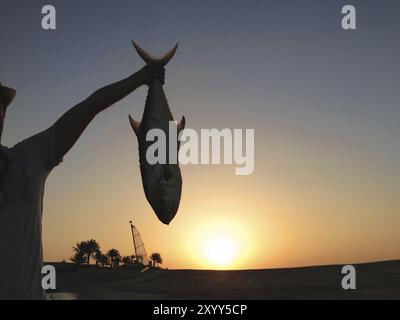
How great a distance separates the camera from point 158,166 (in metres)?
3.67

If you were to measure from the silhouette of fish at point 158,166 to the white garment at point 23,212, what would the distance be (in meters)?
0.77

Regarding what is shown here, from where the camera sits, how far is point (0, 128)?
235 centimetres

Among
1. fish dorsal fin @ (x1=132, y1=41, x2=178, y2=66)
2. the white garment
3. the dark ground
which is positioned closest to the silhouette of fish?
fish dorsal fin @ (x1=132, y1=41, x2=178, y2=66)

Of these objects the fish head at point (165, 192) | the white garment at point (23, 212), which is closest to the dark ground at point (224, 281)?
the fish head at point (165, 192)

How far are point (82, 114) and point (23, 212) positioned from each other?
541 millimetres

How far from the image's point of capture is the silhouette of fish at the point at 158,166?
3.35 meters

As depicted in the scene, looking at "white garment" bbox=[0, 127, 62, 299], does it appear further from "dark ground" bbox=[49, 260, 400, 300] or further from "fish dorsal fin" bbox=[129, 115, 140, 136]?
"dark ground" bbox=[49, 260, 400, 300]

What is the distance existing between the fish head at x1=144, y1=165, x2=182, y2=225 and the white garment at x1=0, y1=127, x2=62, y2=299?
3.18ft

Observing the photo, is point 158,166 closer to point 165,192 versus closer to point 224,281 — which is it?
point 165,192

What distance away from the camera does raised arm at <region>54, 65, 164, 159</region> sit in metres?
2.47

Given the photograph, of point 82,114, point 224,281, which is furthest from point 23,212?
point 224,281
